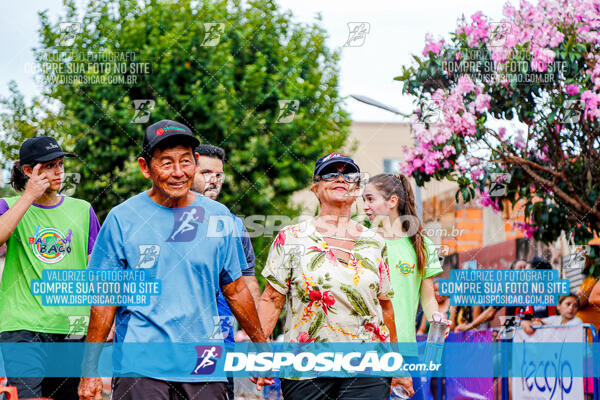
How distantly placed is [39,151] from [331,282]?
212 centimetres

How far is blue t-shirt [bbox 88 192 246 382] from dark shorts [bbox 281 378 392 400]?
2.06 ft

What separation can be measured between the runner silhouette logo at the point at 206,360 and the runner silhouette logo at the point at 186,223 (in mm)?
522

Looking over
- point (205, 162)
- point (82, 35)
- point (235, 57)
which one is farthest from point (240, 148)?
point (205, 162)

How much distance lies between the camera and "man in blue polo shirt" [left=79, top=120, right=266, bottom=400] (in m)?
3.82

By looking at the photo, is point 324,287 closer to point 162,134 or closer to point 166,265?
point 166,265

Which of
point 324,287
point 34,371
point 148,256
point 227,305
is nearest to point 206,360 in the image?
point 148,256

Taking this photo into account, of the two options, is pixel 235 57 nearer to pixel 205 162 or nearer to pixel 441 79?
pixel 441 79

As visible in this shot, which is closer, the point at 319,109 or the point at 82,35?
→ the point at 82,35

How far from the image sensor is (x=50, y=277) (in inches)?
202

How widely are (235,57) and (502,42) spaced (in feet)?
28.3

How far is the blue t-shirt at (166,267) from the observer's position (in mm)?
3822

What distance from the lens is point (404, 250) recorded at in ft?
19.4

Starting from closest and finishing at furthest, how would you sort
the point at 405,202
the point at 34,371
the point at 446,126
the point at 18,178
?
the point at 34,371
the point at 18,178
the point at 405,202
the point at 446,126

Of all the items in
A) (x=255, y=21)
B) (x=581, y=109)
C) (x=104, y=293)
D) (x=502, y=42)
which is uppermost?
(x=255, y=21)
